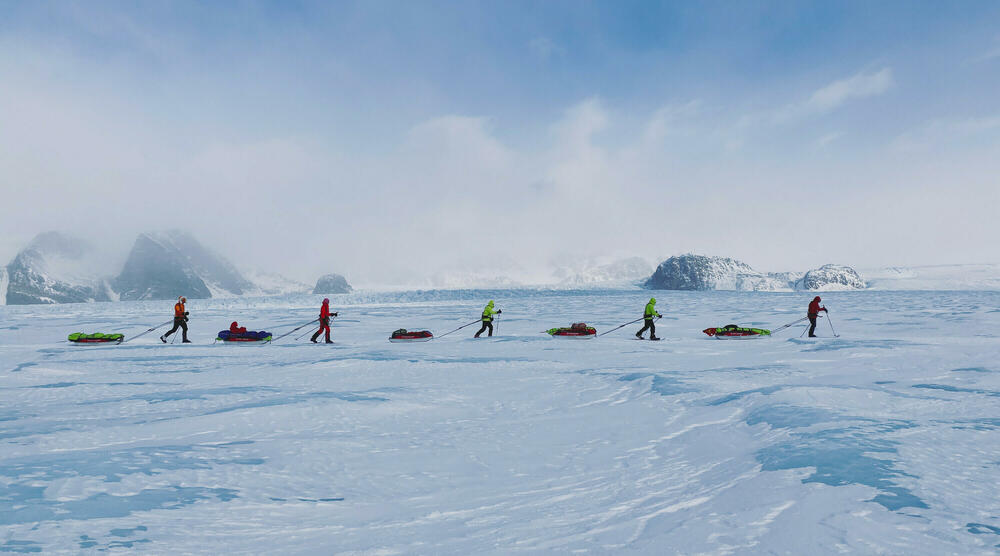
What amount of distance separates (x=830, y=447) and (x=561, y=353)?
473 inches

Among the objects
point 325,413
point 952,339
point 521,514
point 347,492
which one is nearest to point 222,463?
point 347,492

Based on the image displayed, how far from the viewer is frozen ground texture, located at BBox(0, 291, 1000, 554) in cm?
472

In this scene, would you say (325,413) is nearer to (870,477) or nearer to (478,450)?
(478,450)

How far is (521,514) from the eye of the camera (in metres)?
5.30

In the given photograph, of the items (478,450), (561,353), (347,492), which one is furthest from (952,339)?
(347,492)

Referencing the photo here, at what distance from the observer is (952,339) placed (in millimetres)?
20750

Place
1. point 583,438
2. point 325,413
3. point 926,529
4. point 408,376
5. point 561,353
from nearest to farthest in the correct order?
point 926,529, point 583,438, point 325,413, point 408,376, point 561,353

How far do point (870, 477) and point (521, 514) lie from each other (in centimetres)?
368

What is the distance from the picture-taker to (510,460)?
713cm

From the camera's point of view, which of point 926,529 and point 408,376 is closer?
point 926,529

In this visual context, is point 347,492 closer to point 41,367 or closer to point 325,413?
point 325,413

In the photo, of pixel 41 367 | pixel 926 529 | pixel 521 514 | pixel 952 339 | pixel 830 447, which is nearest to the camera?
pixel 926 529

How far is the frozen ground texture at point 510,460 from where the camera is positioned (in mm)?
4719

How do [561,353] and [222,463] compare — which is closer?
[222,463]
